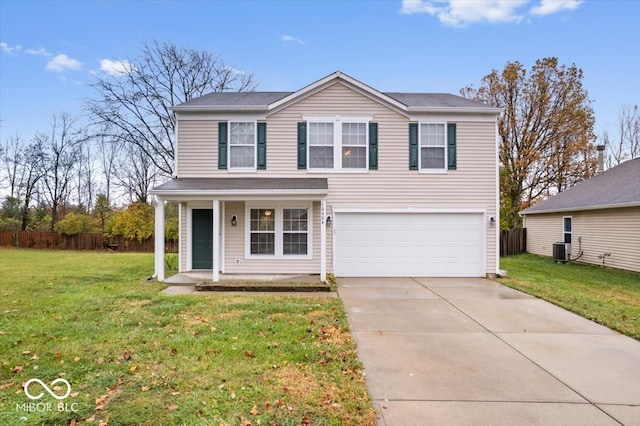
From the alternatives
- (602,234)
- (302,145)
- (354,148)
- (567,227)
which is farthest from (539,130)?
(302,145)

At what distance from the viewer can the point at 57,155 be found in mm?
26359

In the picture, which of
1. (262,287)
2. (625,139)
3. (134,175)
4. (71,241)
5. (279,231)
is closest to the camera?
(262,287)

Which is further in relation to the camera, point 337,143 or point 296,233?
point 337,143

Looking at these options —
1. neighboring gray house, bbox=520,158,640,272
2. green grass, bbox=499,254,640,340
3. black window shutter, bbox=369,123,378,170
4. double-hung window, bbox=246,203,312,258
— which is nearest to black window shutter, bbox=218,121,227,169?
double-hung window, bbox=246,203,312,258

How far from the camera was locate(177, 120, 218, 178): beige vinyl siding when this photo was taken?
10.8 m

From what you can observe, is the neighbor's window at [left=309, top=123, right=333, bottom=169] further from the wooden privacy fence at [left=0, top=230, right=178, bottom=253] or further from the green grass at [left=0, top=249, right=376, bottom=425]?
the wooden privacy fence at [left=0, top=230, right=178, bottom=253]

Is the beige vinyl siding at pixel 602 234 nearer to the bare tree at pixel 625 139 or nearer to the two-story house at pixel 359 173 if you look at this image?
the two-story house at pixel 359 173

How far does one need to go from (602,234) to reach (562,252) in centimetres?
169

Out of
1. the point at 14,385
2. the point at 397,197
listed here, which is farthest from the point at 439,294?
the point at 14,385

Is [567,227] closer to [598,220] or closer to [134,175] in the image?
[598,220]

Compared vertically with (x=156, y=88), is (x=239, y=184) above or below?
below

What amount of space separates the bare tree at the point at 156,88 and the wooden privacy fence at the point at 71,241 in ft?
17.1

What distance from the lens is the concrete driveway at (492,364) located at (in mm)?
3049

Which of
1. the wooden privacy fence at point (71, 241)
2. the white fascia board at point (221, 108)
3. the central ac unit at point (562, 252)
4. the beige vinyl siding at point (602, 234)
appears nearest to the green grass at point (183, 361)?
the white fascia board at point (221, 108)
